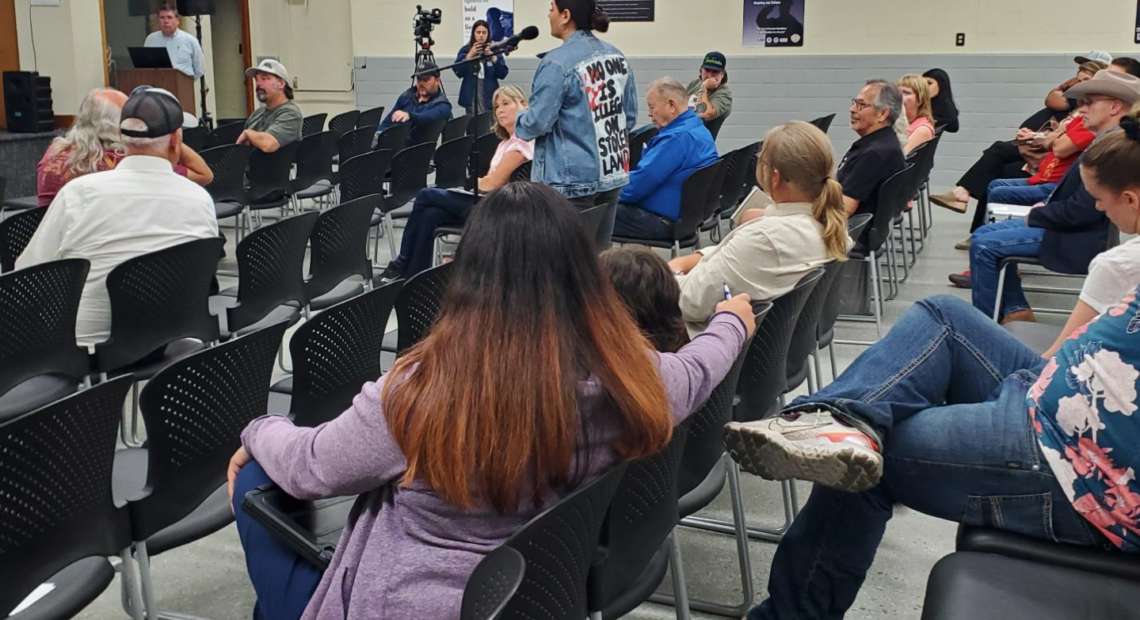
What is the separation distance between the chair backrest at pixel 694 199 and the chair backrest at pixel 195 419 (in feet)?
8.93

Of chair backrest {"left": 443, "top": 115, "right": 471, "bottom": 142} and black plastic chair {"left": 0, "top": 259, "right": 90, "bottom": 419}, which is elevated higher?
chair backrest {"left": 443, "top": 115, "right": 471, "bottom": 142}

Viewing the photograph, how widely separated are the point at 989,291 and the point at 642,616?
2.68 m

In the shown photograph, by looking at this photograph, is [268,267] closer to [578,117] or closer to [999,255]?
[578,117]

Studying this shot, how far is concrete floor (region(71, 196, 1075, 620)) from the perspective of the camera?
2455 millimetres

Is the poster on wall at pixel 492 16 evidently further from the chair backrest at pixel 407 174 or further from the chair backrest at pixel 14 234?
the chair backrest at pixel 14 234

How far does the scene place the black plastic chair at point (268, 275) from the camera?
3162mm

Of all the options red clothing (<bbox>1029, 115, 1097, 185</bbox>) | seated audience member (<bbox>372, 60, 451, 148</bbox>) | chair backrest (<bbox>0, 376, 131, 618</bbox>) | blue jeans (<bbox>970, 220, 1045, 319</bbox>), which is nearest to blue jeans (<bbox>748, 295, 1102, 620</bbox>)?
chair backrest (<bbox>0, 376, 131, 618</bbox>)

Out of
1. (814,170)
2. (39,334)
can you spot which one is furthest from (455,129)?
(39,334)

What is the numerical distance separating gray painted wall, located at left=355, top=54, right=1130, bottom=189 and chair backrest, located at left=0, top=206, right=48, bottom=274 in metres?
7.12

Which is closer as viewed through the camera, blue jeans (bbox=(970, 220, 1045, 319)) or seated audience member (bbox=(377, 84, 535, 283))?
blue jeans (bbox=(970, 220, 1045, 319))

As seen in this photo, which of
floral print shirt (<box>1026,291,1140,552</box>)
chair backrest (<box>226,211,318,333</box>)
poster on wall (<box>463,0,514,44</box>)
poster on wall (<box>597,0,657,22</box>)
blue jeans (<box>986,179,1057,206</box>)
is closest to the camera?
floral print shirt (<box>1026,291,1140,552</box>)

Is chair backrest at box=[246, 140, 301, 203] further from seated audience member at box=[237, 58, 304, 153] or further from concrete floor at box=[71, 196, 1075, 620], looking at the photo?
concrete floor at box=[71, 196, 1075, 620]

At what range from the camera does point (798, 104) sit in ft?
31.3

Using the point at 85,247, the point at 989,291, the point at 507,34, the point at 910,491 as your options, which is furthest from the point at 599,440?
the point at 507,34
